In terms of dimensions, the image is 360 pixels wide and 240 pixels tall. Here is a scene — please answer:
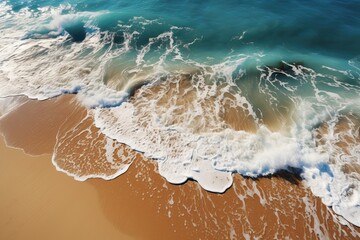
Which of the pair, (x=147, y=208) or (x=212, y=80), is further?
(x=212, y=80)

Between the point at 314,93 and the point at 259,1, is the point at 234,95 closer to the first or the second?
the point at 314,93

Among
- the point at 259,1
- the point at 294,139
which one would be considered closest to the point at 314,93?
the point at 294,139

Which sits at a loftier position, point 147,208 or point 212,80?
point 212,80

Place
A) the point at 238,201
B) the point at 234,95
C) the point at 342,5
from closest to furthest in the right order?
the point at 238,201 → the point at 234,95 → the point at 342,5

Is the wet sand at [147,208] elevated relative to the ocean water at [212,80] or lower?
lower
